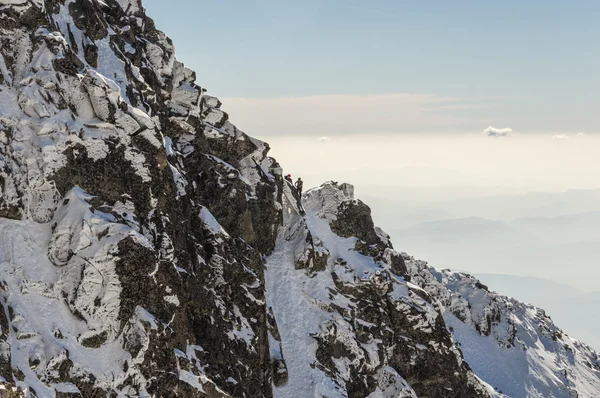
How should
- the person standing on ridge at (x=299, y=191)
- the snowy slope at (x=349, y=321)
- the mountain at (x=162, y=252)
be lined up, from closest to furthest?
the mountain at (x=162, y=252) → the snowy slope at (x=349, y=321) → the person standing on ridge at (x=299, y=191)

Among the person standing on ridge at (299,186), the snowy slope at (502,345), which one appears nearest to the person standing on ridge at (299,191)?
the person standing on ridge at (299,186)

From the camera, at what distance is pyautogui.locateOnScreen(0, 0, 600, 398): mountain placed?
3819cm

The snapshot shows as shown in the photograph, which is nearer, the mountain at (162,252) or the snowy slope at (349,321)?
the mountain at (162,252)

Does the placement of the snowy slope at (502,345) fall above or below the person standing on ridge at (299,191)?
below

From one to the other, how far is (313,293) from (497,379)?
63563 mm

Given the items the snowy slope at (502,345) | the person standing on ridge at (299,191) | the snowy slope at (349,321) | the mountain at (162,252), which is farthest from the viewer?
the snowy slope at (502,345)

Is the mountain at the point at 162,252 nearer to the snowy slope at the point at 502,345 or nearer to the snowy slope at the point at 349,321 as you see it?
the snowy slope at the point at 349,321

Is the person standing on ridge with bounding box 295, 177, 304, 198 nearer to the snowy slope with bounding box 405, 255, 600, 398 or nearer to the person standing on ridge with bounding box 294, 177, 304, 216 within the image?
the person standing on ridge with bounding box 294, 177, 304, 216

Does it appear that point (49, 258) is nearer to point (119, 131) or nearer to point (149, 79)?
point (119, 131)

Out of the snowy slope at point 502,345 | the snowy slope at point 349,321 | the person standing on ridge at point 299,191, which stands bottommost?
the snowy slope at point 502,345

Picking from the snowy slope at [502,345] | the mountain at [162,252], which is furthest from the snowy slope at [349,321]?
the snowy slope at [502,345]

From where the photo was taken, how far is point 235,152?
67312 mm

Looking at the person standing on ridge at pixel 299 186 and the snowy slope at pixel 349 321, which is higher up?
the person standing on ridge at pixel 299 186

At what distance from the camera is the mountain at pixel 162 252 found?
38.2m
